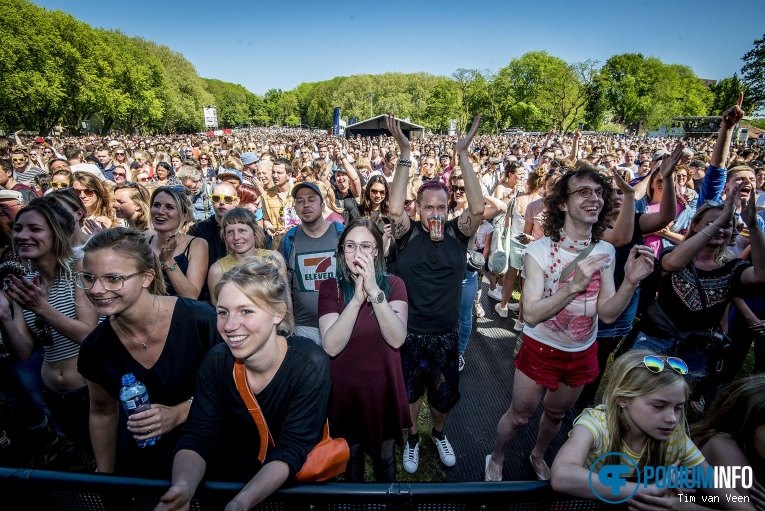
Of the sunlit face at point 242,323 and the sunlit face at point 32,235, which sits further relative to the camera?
the sunlit face at point 32,235

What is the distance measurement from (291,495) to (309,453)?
279 millimetres

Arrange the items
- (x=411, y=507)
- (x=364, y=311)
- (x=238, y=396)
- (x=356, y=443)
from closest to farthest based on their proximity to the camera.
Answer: (x=411, y=507), (x=238, y=396), (x=364, y=311), (x=356, y=443)

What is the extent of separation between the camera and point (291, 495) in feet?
4.57

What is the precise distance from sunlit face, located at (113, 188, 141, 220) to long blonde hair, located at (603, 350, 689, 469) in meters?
4.42

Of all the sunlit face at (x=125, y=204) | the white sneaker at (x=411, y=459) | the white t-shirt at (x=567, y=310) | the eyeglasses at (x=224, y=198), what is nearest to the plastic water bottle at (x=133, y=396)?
the white sneaker at (x=411, y=459)

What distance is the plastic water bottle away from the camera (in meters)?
1.69

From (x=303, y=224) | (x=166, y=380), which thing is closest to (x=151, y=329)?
(x=166, y=380)

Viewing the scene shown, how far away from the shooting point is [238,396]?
1.68 metres

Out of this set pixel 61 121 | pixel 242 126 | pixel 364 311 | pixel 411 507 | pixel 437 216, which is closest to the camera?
pixel 411 507

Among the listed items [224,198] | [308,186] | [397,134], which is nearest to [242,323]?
[308,186]

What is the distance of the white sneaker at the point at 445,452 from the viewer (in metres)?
3.07

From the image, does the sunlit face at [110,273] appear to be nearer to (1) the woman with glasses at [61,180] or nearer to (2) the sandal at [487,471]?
(2) the sandal at [487,471]

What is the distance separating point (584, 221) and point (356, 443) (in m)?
2.08

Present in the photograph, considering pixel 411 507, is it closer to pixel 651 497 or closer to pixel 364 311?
pixel 651 497
